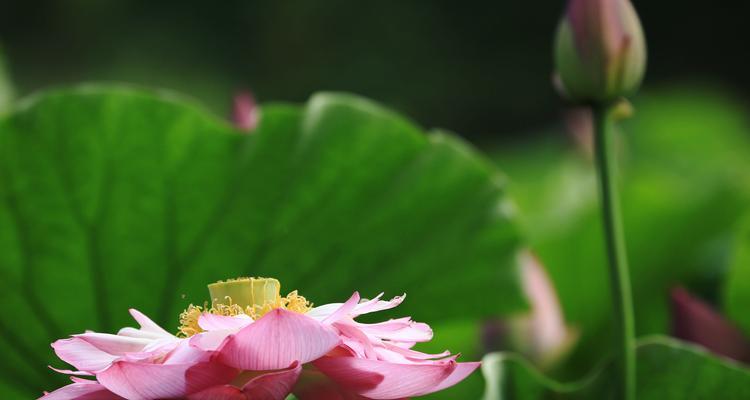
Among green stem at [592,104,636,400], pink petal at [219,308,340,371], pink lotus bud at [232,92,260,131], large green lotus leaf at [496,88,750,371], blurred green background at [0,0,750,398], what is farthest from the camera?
blurred green background at [0,0,750,398]

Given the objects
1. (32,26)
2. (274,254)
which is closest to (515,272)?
(274,254)

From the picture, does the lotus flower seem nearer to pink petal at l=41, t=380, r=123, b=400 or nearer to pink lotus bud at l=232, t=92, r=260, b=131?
pink petal at l=41, t=380, r=123, b=400

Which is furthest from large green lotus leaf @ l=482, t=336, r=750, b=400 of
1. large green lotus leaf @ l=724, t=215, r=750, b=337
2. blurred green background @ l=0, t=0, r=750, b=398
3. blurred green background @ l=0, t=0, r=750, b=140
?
blurred green background @ l=0, t=0, r=750, b=140

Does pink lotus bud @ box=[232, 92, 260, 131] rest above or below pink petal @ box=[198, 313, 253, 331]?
above

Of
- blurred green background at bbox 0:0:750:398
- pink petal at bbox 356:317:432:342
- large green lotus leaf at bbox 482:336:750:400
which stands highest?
blurred green background at bbox 0:0:750:398

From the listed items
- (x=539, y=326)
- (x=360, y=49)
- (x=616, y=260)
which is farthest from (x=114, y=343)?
(x=360, y=49)

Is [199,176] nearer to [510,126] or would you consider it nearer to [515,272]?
[515,272]

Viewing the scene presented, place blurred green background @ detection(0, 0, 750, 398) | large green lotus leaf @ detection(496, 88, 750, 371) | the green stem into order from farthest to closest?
blurred green background @ detection(0, 0, 750, 398)
large green lotus leaf @ detection(496, 88, 750, 371)
the green stem
